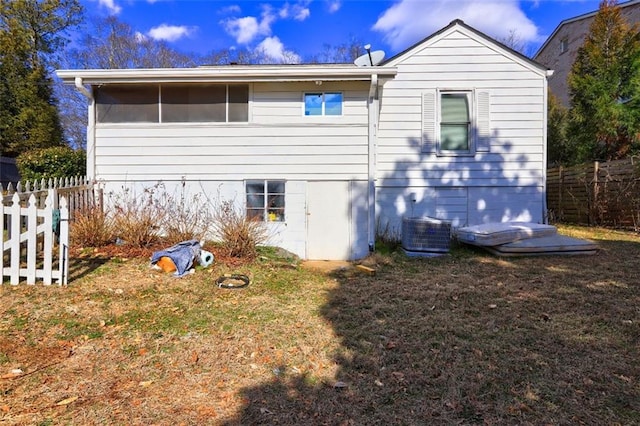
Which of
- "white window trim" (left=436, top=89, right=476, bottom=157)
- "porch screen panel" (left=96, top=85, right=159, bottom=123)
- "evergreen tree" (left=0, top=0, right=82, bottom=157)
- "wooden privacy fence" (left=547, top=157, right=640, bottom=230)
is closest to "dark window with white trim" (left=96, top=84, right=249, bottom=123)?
"porch screen panel" (left=96, top=85, right=159, bottom=123)

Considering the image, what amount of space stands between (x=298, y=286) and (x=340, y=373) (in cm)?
240

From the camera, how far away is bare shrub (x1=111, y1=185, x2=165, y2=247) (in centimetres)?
608

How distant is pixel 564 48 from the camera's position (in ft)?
58.9

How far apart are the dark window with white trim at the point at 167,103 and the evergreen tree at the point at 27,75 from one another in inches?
415

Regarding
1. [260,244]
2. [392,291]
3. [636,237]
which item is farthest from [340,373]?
[636,237]

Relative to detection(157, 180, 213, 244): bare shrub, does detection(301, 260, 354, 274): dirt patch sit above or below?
below

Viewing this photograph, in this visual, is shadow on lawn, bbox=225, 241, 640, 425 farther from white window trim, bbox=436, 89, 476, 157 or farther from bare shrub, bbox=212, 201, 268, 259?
white window trim, bbox=436, 89, 476, 157

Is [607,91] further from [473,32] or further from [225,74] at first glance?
[225,74]

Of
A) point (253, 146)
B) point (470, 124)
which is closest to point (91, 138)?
point (253, 146)

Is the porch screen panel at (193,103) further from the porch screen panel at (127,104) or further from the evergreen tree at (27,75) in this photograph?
the evergreen tree at (27,75)

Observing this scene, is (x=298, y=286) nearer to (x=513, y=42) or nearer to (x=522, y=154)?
(x=522, y=154)

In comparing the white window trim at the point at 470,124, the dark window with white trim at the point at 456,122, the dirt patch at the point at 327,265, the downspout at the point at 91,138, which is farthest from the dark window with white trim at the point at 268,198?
the white window trim at the point at 470,124

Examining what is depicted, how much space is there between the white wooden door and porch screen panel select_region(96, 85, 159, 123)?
140 inches

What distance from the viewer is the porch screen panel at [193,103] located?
7.22 m
